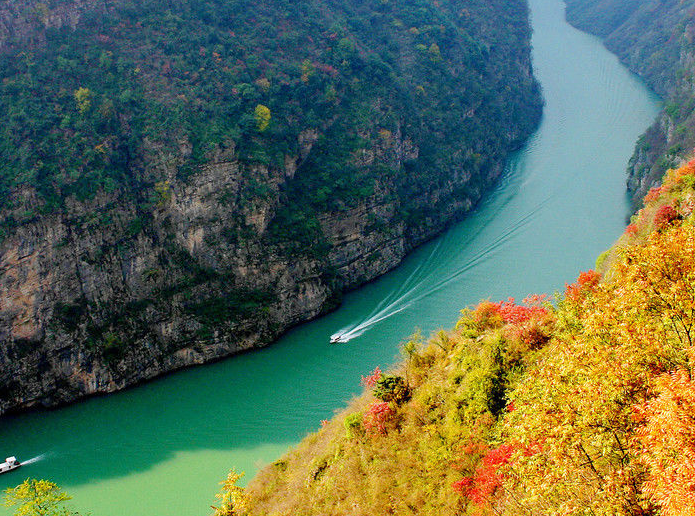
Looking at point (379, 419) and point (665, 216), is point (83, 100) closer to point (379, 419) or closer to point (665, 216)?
point (379, 419)

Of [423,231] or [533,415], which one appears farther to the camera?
[423,231]

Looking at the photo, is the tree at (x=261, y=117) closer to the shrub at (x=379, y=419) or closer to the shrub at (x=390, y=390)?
the shrub at (x=390, y=390)

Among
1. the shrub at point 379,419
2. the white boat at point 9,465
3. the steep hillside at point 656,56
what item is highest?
the white boat at point 9,465

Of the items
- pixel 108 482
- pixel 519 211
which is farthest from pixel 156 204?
pixel 519 211

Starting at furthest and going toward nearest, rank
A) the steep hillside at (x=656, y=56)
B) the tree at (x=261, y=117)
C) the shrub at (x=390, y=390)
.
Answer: the steep hillside at (x=656, y=56) < the tree at (x=261, y=117) < the shrub at (x=390, y=390)

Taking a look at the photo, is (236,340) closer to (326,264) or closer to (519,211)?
(326,264)

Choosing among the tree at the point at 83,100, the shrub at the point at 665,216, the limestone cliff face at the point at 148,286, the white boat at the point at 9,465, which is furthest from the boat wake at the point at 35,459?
the shrub at the point at 665,216

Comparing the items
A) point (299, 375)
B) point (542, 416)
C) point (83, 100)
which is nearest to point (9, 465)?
point (299, 375)
